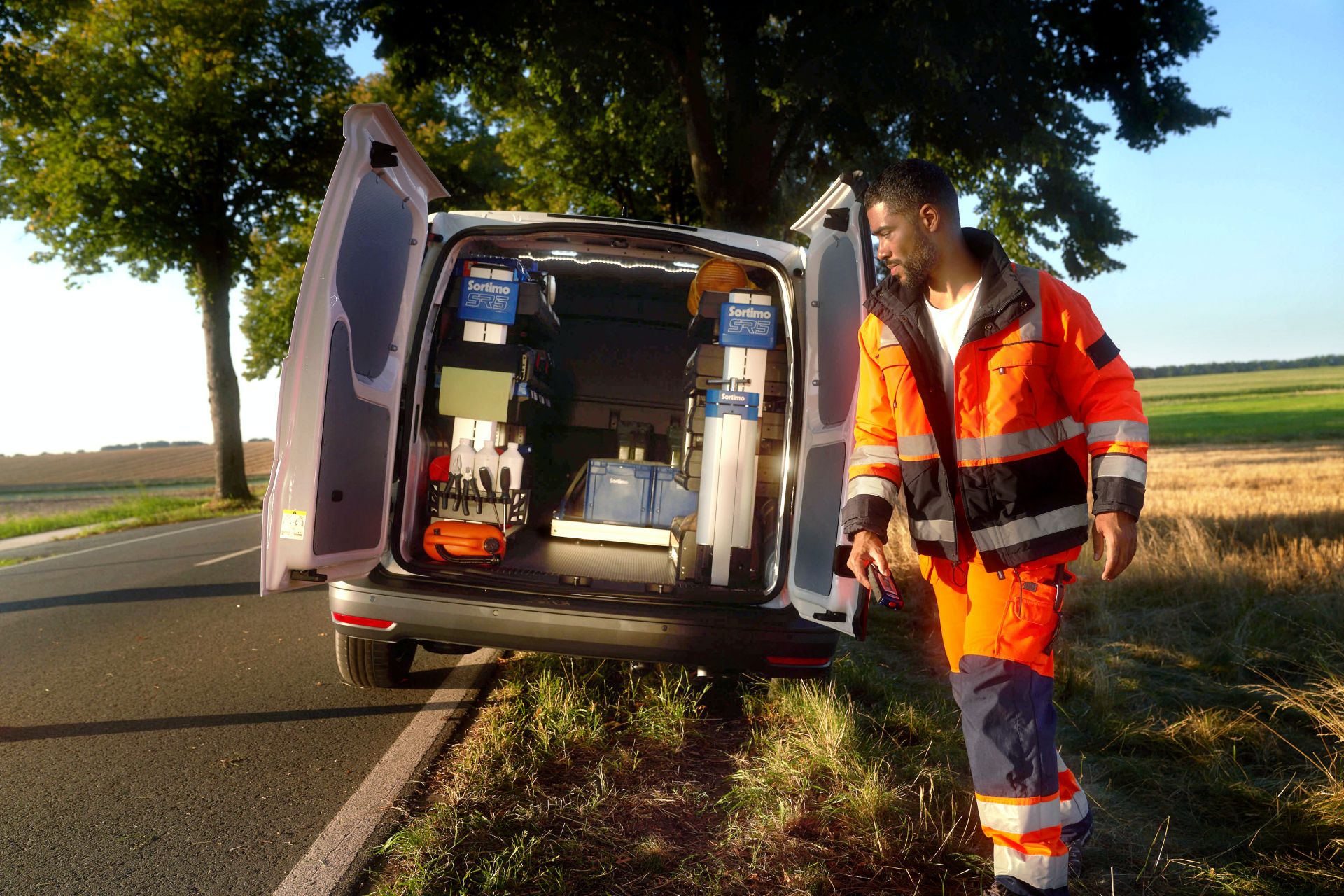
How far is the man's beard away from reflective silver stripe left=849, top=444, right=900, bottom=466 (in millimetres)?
501

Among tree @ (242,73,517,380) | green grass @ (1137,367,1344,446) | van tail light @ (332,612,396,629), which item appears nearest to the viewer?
van tail light @ (332,612,396,629)

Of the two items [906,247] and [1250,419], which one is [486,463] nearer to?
[906,247]

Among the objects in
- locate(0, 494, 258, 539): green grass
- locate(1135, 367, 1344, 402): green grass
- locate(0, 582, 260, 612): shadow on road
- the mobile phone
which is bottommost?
locate(0, 494, 258, 539): green grass

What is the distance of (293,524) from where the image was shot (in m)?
3.22

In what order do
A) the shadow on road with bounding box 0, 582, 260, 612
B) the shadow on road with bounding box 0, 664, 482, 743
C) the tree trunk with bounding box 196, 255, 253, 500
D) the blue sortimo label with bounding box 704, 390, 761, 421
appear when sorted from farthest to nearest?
the tree trunk with bounding box 196, 255, 253, 500 → the shadow on road with bounding box 0, 582, 260, 612 → the blue sortimo label with bounding box 704, 390, 761, 421 → the shadow on road with bounding box 0, 664, 482, 743

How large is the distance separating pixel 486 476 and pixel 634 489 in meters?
1.18

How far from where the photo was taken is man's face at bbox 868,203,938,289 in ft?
8.85

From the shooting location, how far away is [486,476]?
4.71 m

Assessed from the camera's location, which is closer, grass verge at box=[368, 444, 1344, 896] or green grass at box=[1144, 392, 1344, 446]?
grass verge at box=[368, 444, 1344, 896]

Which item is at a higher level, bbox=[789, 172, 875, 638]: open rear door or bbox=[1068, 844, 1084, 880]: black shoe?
bbox=[789, 172, 875, 638]: open rear door

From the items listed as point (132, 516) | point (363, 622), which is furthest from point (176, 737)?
point (132, 516)

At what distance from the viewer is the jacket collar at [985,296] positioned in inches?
100

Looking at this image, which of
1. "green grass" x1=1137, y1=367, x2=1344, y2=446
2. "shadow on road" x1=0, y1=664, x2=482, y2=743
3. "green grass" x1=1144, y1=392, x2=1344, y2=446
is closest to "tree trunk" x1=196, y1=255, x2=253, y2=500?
"shadow on road" x1=0, y1=664, x2=482, y2=743

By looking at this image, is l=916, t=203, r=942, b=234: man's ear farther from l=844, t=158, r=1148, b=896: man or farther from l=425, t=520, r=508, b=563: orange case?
l=425, t=520, r=508, b=563: orange case
